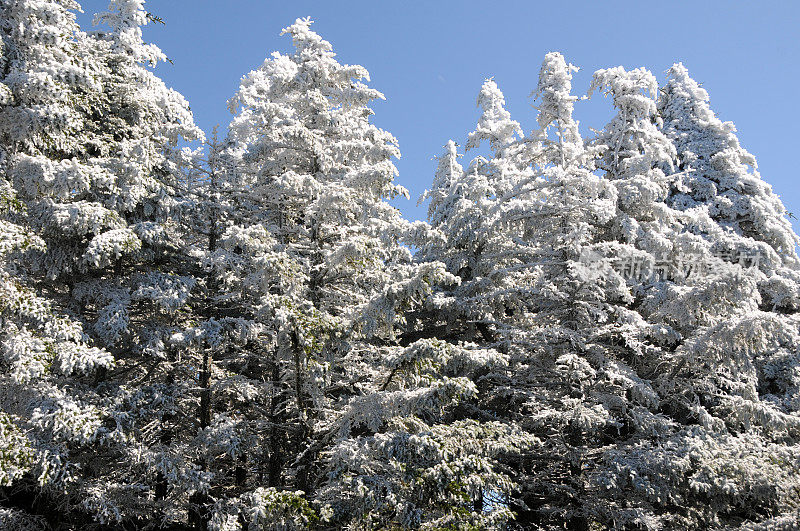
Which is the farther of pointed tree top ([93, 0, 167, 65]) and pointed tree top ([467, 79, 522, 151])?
pointed tree top ([467, 79, 522, 151])

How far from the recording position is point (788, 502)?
→ 984 centimetres

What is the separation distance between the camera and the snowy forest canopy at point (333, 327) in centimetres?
898

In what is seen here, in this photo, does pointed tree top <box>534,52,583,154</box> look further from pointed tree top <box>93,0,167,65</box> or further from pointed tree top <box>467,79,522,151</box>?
pointed tree top <box>93,0,167,65</box>

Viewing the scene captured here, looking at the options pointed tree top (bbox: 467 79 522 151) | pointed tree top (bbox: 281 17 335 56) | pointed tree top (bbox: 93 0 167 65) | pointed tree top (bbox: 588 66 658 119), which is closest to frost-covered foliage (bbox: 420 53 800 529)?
pointed tree top (bbox: 588 66 658 119)

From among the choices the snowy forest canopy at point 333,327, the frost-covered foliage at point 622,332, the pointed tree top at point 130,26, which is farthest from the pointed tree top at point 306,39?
the frost-covered foliage at point 622,332

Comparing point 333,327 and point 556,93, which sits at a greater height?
point 556,93

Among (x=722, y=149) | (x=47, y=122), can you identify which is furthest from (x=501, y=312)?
(x=722, y=149)

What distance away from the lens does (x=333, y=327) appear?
975 cm

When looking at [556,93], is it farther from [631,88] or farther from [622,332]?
[622,332]

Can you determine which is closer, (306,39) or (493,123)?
(306,39)

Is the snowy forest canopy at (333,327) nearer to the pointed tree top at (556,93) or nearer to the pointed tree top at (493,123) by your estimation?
the pointed tree top at (556,93)

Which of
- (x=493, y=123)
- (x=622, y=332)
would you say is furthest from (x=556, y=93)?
(x=493, y=123)

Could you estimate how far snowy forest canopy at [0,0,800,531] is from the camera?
898 cm

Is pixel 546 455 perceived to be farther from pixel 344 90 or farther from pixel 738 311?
pixel 344 90
